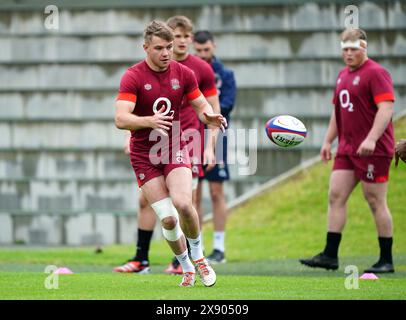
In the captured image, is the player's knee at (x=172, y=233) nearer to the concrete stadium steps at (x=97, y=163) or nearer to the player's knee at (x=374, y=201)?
the player's knee at (x=374, y=201)

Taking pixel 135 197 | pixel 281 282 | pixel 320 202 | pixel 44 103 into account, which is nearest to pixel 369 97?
pixel 281 282

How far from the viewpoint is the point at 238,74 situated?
1611 cm

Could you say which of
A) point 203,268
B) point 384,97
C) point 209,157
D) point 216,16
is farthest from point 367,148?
point 216,16

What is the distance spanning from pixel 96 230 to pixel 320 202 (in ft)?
11.7

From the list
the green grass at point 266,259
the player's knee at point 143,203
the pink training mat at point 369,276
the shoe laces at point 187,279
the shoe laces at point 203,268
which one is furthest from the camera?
the player's knee at point 143,203

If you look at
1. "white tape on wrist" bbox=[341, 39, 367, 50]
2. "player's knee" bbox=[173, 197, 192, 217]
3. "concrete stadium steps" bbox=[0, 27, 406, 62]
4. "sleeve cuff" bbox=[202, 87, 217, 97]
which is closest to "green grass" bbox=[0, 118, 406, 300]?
"player's knee" bbox=[173, 197, 192, 217]

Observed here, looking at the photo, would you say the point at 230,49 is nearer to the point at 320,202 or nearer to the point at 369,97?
the point at 320,202

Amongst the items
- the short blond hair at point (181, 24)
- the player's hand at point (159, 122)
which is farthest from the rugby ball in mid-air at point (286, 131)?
the short blond hair at point (181, 24)

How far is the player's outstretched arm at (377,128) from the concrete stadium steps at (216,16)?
6845 mm

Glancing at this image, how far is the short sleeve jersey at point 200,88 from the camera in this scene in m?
9.80

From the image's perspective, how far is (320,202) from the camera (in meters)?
13.9

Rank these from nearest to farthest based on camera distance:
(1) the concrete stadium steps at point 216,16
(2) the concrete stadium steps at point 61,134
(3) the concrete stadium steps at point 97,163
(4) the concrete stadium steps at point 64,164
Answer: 1. (3) the concrete stadium steps at point 97,163
2. (4) the concrete stadium steps at point 64,164
3. (2) the concrete stadium steps at point 61,134
4. (1) the concrete stadium steps at point 216,16

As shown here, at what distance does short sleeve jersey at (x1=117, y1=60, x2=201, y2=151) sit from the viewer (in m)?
7.95

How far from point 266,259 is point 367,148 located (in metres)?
2.91
